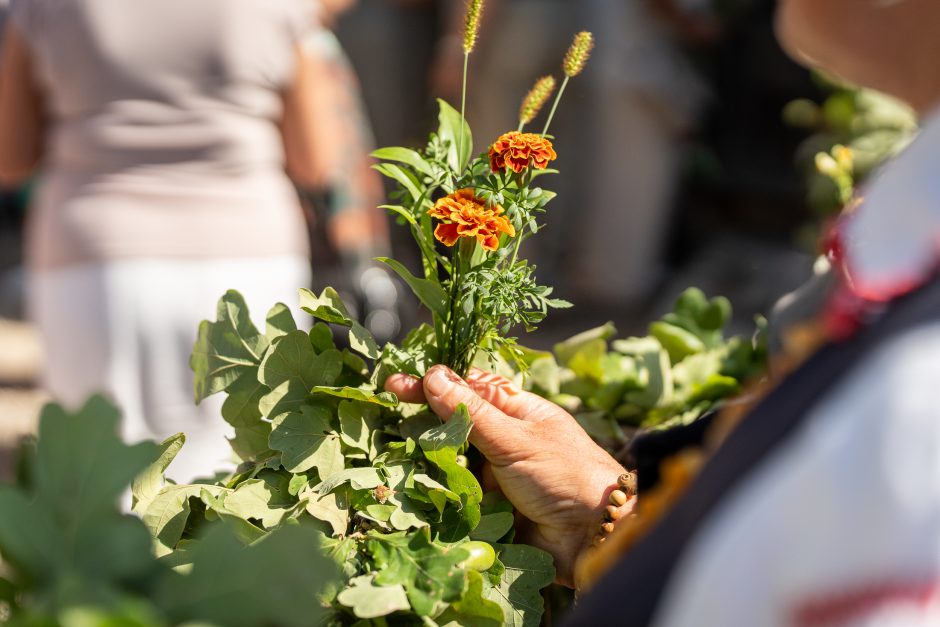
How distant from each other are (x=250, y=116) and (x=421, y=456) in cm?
114

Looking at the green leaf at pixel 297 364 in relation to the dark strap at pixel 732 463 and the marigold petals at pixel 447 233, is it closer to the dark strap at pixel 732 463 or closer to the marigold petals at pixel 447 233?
the marigold petals at pixel 447 233

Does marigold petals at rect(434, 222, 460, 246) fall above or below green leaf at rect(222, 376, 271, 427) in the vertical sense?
above

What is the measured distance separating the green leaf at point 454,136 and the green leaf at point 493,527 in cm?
31

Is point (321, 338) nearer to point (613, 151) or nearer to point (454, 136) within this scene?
point (454, 136)

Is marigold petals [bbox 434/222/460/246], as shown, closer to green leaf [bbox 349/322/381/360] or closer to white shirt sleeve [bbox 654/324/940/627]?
green leaf [bbox 349/322/381/360]

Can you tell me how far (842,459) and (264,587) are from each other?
306 mm

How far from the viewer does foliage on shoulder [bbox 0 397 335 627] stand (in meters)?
0.55

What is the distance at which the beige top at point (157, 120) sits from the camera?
66.7 inches

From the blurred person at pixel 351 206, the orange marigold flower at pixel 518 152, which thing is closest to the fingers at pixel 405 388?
the orange marigold flower at pixel 518 152

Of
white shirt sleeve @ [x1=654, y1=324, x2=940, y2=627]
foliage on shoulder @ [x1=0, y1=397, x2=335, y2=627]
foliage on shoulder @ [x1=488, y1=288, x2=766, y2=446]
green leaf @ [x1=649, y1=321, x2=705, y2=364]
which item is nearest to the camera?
white shirt sleeve @ [x1=654, y1=324, x2=940, y2=627]

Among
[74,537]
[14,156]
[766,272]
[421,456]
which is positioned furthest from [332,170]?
[766,272]

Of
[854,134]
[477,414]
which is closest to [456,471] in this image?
[477,414]

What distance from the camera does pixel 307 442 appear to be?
872 mm

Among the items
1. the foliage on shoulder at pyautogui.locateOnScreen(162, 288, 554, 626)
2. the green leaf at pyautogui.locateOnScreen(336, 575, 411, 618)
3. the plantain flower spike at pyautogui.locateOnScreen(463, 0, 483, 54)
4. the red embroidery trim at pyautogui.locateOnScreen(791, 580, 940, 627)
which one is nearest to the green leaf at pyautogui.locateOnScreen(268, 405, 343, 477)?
the foliage on shoulder at pyautogui.locateOnScreen(162, 288, 554, 626)
